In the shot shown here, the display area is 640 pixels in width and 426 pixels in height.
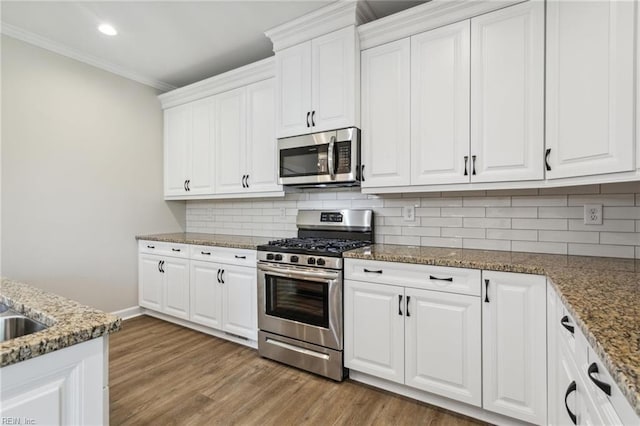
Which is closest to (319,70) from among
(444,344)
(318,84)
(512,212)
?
(318,84)

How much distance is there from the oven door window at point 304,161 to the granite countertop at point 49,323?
1792mm

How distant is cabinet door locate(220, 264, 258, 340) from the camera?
2.75 metres

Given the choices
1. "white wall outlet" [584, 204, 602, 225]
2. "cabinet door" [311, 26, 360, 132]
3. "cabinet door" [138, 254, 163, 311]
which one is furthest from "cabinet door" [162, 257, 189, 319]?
"white wall outlet" [584, 204, 602, 225]

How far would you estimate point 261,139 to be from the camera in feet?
9.98

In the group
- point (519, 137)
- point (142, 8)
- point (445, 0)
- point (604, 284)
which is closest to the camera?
point (604, 284)

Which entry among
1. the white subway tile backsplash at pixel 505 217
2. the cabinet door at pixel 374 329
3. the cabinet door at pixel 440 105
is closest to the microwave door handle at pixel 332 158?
the white subway tile backsplash at pixel 505 217

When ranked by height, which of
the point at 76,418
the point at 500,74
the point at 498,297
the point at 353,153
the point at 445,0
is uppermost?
the point at 445,0

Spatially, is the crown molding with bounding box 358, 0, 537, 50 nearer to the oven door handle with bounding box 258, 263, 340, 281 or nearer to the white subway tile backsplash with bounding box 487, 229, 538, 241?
the white subway tile backsplash with bounding box 487, 229, 538, 241

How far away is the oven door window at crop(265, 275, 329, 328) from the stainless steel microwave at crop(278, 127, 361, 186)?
809 millimetres

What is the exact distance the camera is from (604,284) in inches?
51.4

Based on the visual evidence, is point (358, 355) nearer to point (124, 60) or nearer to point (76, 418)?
point (76, 418)

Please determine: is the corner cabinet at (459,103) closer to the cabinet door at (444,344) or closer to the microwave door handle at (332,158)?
the microwave door handle at (332,158)

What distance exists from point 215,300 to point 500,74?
9.32 feet

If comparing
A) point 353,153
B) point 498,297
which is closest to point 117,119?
point 353,153
